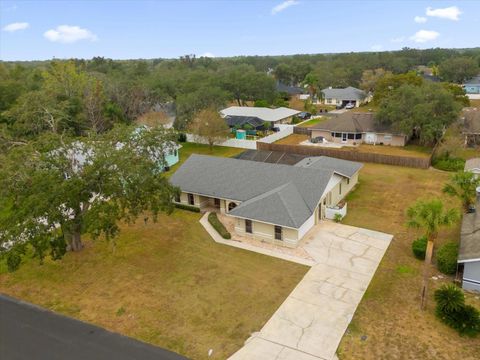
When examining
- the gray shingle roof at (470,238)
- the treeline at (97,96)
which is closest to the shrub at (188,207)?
the treeline at (97,96)

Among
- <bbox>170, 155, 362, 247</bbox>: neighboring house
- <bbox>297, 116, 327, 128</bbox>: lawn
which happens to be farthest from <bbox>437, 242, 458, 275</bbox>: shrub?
<bbox>297, 116, 327, 128</bbox>: lawn

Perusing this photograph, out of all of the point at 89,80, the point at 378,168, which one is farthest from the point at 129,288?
the point at 89,80

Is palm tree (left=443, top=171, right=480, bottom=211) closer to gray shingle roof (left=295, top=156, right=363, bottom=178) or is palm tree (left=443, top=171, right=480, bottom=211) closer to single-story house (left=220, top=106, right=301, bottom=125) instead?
gray shingle roof (left=295, top=156, right=363, bottom=178)

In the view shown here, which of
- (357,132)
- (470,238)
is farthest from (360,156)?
(470,238)

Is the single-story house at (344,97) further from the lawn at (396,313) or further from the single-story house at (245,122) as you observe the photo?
the lawn at (396,313)

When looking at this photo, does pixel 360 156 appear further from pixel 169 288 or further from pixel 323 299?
pixel 169 288

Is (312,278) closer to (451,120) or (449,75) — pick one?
(451,120)
